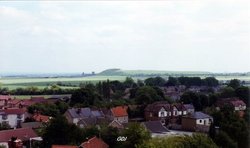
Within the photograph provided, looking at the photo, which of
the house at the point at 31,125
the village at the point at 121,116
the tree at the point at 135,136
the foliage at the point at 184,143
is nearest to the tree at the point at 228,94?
the village at the point at 121,116

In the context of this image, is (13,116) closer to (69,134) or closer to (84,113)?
(84,113)

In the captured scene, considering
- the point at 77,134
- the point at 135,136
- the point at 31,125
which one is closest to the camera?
the point at 135,136

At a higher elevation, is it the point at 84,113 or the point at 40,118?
the point at 84,113

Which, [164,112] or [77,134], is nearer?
[77,134]

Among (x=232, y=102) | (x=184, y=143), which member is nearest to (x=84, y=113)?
(x=232, y=102)

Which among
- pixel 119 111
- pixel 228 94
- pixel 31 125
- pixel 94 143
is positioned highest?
pixel 228 94

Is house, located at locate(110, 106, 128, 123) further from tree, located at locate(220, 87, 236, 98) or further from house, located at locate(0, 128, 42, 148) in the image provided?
tree, located at locate(220, 87, 236, 98)

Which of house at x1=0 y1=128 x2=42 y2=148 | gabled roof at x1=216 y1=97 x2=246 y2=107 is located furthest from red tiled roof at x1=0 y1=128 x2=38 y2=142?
gabled roof at x1=216 y1=97 x2=246 y2=107
